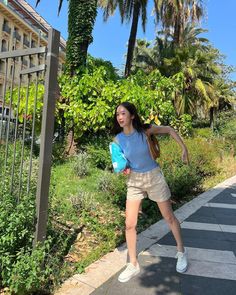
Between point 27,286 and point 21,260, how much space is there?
225 millimetres

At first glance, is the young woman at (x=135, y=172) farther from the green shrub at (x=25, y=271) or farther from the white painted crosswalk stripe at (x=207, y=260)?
the green shrub at (x=25, y=271)

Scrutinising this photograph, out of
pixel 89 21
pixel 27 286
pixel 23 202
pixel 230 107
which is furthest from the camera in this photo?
pixel 230 107

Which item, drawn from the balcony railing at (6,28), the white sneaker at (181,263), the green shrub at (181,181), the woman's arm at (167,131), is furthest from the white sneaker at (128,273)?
the balcony railing at (6,28)

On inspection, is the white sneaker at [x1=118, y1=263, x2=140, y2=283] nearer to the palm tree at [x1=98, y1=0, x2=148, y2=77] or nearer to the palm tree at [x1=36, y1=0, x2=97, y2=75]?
the palm tree at [x1=36, y1=0, x2=97, y2=75]

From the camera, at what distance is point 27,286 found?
10.8 ft

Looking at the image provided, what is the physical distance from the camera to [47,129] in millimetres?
3539

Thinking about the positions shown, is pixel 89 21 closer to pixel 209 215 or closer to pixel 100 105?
pixel 100 105

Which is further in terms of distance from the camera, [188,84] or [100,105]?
[188,84]

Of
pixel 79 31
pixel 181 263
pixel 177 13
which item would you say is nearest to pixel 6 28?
pixel 177 13

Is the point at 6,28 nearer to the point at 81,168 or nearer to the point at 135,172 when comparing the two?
the point at 81,168

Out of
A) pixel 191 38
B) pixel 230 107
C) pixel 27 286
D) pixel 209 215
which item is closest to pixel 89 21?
pixel 209 215

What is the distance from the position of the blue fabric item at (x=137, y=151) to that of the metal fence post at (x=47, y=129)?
77cm

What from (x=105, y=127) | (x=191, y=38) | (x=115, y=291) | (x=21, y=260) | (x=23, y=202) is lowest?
(x=115, y=291)

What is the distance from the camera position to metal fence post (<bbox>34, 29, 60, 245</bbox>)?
138 inches
